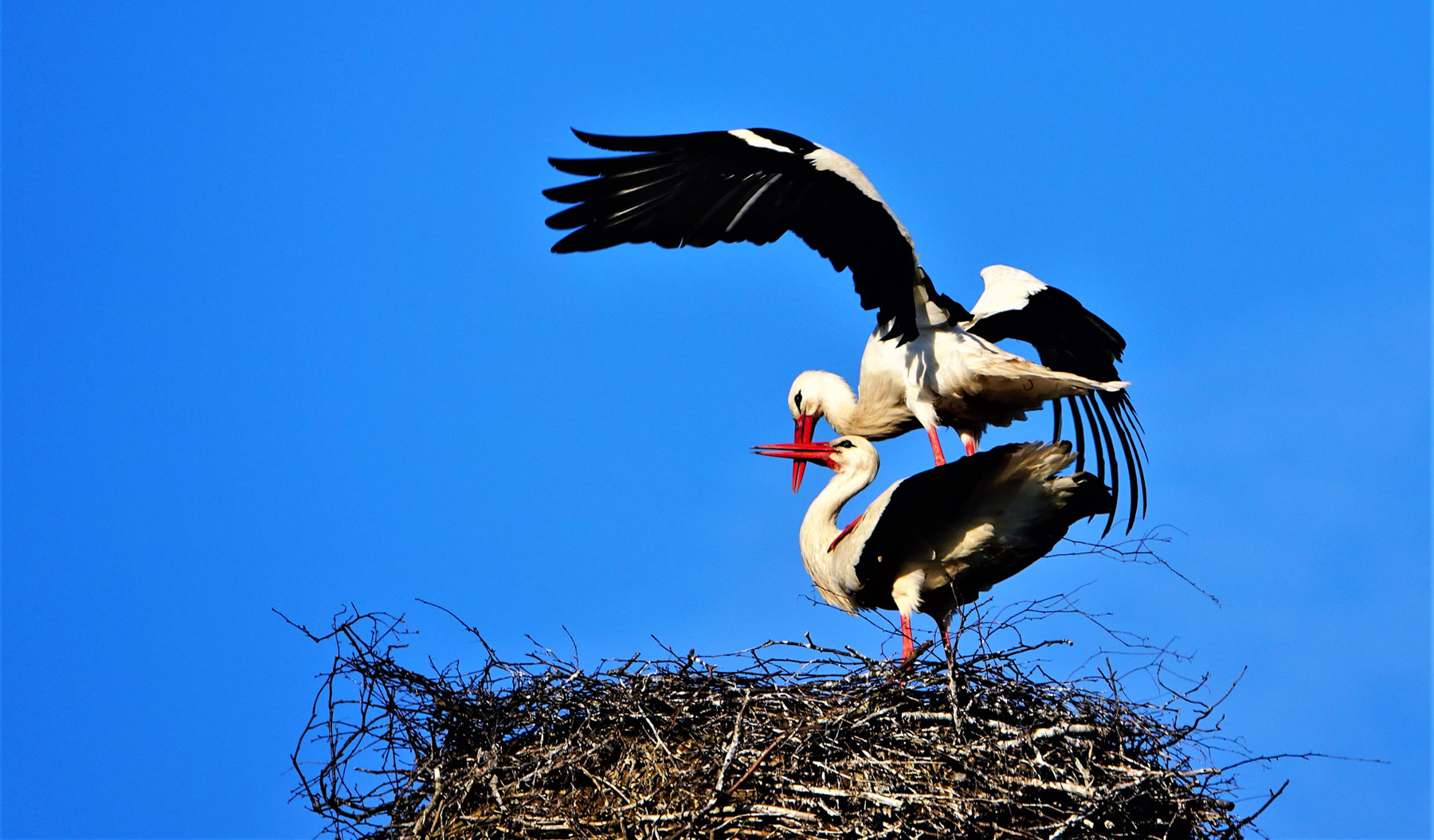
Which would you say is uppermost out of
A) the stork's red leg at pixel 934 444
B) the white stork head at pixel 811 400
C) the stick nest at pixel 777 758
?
the white stork head at pixel 811 400

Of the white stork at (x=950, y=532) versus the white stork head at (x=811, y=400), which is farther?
the white stork head at (x=811, y=400)

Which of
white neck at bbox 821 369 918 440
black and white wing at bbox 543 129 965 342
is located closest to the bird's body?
white neck at bbox 821 369 918 440

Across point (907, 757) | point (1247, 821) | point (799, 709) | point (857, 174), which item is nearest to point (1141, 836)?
point (1247, 821)

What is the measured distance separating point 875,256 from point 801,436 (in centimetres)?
126

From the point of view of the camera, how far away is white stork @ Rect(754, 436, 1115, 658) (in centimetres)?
593

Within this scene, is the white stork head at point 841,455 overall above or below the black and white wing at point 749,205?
below

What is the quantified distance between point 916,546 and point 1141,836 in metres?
1.53

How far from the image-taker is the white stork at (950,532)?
593 centimetres

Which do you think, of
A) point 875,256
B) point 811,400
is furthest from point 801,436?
point 875,256

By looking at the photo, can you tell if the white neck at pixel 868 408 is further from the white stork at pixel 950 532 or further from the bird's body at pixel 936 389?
the white stork at pixel 950 532

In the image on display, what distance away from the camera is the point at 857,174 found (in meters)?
6.20

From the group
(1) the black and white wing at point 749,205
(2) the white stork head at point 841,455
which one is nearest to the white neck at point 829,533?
(2) the white stork head at point 841,455

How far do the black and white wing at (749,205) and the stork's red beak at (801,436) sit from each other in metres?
0.96

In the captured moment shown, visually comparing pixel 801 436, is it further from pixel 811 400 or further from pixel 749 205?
pixel 749 205
